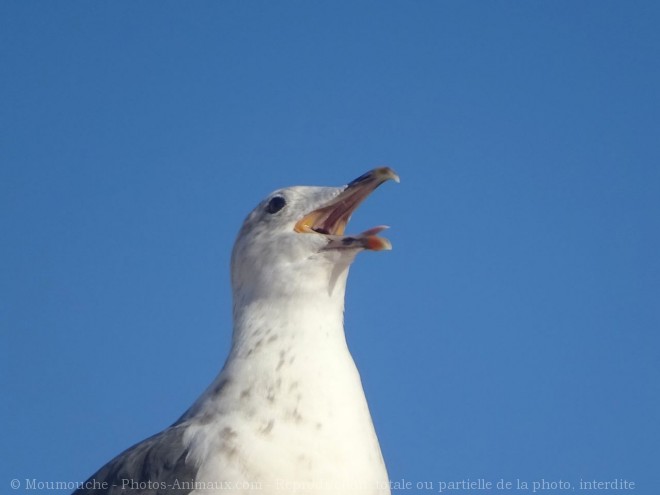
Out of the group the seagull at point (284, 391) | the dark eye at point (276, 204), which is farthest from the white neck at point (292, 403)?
the dark eye at point (276, 204)

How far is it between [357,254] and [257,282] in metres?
0.73

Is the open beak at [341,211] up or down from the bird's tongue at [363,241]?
up

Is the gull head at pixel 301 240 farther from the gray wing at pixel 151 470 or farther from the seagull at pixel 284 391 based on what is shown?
the gray wing at pixel 151 470

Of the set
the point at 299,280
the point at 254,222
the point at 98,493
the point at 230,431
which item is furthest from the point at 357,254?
the point at 98,493

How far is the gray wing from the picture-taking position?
19.5ft

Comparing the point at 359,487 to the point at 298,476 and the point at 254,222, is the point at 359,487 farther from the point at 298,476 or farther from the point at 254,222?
the point at 254,222

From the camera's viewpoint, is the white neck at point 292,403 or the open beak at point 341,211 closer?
the white neck at point 292,403

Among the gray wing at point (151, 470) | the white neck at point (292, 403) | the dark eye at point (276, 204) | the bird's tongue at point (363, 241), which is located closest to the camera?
the white neck at point (292, 403)

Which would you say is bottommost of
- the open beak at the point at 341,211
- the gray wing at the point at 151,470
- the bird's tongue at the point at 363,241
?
the gray wing at the point at 151,470

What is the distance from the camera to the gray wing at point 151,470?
5.95m

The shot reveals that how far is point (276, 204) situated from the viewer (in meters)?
7.41

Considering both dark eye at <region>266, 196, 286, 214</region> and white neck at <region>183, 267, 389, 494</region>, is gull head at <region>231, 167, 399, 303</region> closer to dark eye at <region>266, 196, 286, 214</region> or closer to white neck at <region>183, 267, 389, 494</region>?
dark eye at <region>266, 196, 286, 214</region>

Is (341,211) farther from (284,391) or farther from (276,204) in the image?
(284,391)

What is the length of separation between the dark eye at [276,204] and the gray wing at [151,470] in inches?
70.3
